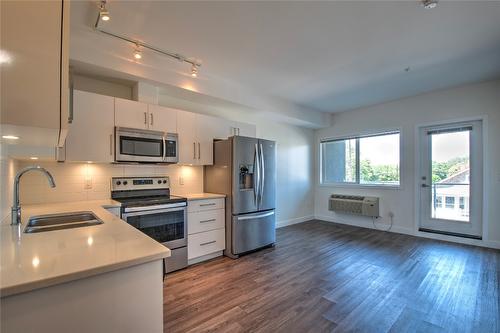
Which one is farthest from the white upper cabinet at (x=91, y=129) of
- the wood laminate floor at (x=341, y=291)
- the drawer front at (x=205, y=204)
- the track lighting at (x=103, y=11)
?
the wood laminate floor at (x=341, y=291)

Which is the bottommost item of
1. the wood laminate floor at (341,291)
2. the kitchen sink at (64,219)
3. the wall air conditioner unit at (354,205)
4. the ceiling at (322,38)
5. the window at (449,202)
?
the wood laminate floor at (341,291)

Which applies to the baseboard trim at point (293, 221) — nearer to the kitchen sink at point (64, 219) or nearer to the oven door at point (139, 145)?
the oven door at point (139, 145)

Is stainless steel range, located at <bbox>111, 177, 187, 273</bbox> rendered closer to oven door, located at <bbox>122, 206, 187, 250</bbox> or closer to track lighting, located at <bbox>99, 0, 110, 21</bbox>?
oven door, located at <bbox>122, 206, 187, 250</bbox>

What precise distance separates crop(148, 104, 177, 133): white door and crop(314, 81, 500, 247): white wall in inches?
156

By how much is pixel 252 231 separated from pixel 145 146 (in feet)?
6.16

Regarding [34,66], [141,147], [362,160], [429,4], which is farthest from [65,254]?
[362,160]

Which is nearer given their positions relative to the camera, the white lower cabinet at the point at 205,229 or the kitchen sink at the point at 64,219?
the kitchen sink at the point at 64,219

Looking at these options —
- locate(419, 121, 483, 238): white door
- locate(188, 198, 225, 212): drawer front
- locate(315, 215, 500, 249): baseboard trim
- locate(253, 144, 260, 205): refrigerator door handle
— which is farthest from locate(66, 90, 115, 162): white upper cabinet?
locate(419, 121, 483, 238): white door

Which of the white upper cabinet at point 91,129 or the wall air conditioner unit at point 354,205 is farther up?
the white upper cabinet at point 91,129

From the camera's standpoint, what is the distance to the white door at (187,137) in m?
3.14

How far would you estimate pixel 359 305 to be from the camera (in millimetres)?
2137

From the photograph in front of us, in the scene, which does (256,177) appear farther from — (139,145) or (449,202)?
(449,202)

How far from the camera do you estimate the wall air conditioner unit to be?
4.76 meters

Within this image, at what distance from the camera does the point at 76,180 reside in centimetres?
265
